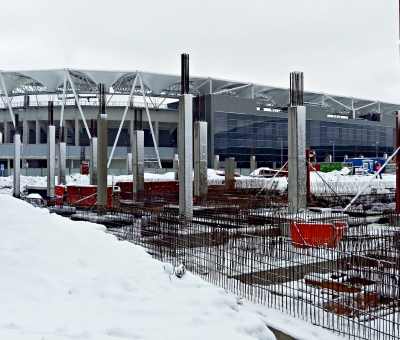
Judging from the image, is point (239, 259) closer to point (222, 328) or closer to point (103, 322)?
point (222, 328)

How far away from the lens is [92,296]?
715 centimetres

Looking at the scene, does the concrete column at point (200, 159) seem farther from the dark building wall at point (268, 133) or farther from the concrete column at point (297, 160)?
the dark building wall at point (268, 133)

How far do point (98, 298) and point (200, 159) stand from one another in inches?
657

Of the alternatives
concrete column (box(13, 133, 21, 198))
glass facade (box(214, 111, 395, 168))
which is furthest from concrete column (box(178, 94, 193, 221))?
glass facade (box(214, 111, 395, 168))

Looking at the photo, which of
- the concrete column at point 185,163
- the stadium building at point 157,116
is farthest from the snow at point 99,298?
the stadium building at point 157,116

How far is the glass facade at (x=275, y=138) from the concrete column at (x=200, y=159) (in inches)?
1447

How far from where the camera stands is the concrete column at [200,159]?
23.5 meters

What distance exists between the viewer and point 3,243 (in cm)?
788

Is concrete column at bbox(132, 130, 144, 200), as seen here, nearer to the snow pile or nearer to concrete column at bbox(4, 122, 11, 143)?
the snow pile

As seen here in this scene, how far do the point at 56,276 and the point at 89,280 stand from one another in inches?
22.7

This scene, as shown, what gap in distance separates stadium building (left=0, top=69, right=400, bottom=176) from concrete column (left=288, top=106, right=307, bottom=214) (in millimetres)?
36928

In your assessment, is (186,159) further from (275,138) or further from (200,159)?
(275,138)

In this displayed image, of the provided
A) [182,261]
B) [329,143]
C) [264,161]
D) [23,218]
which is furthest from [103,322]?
[329,143]

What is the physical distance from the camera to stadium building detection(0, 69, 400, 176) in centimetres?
5709
